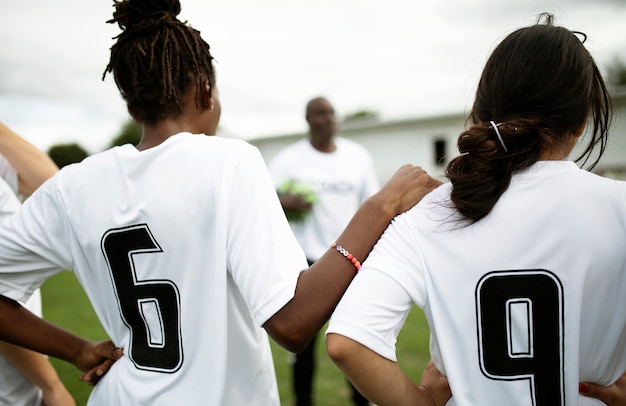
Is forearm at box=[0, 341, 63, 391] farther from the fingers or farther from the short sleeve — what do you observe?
the short sleeve

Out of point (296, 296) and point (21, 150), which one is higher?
point (21, 150)

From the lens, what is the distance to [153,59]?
1705 millimetres

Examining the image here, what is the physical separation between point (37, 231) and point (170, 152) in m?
0.57

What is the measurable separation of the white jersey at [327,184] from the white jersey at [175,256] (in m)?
3.75

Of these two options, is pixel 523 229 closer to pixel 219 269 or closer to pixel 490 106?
pixel 490 106

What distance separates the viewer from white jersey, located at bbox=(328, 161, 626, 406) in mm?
1375

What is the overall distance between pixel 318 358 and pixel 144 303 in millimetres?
4983

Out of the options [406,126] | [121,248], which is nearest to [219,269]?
[121,248]

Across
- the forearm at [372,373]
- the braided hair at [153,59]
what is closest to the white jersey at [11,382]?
the braided hair at [153,59]

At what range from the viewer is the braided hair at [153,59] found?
1720mm

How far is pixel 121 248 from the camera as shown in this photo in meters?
1.68

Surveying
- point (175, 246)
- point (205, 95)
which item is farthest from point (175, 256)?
point (205, 95)

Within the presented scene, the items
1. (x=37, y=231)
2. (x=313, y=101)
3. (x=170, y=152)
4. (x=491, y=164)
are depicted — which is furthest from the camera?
(x=313, y=101)

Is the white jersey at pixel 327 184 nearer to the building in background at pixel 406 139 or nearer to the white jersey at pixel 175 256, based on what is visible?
the white jersey at pixel 175 256
